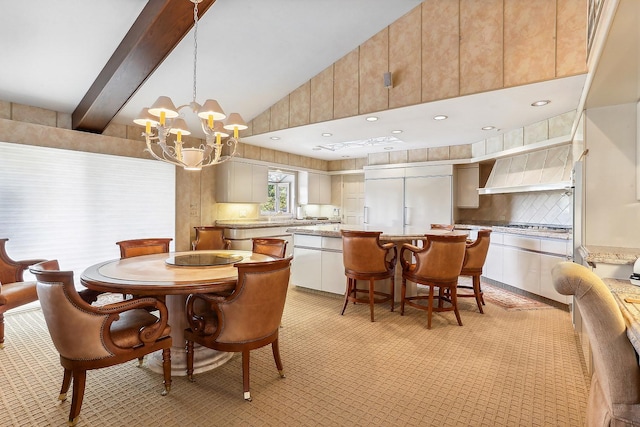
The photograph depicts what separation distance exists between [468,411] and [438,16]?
12.5 ft

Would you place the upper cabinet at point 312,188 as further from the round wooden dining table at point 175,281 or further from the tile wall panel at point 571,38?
the tile wall panel at point 571,38

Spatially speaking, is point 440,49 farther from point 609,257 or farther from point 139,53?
point 139,53

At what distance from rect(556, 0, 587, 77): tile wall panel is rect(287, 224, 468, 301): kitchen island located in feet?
7.09

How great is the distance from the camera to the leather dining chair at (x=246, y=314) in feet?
6.52

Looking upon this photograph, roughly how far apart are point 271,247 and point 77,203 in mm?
2945

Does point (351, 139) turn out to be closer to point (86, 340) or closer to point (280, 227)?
point (280, 227)

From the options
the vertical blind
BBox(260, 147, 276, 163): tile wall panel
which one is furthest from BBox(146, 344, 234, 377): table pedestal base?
BBox(260, 147, 276, 163): tile wall panel

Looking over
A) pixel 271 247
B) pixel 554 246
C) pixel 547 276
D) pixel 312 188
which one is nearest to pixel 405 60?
pixel 271 247

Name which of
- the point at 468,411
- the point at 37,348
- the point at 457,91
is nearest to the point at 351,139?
the point at 457,91

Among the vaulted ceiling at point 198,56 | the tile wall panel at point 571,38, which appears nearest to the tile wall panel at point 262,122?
the vaulted ceiling at point 198,56

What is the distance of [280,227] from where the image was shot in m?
6.54

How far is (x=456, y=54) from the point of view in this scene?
3.44 metres

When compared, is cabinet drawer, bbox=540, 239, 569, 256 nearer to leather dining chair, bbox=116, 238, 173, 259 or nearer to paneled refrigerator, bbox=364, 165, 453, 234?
paneled refrigerator, bbox=364, 165, 453, 234

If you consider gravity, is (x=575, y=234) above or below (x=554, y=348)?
above
